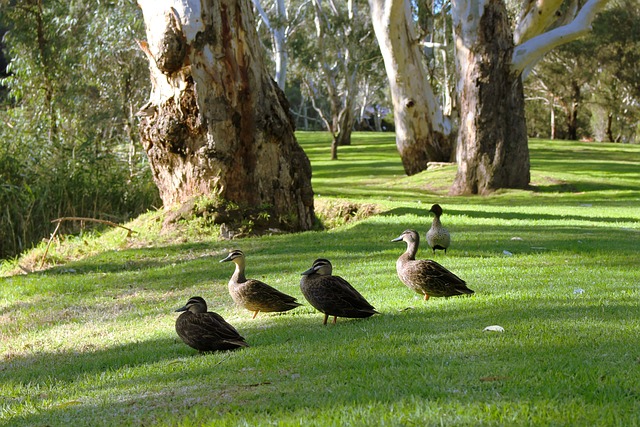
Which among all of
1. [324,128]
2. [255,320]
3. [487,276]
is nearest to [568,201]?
[487,276]

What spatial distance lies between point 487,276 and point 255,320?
2765mm

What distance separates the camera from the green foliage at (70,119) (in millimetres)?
18016

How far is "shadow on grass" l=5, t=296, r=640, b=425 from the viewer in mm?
4969

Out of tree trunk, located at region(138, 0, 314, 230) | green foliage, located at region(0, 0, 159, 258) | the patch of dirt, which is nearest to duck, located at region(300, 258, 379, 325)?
tree trunk, located at region(138, 0, 314, 230)

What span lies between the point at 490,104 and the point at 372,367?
1873 cm

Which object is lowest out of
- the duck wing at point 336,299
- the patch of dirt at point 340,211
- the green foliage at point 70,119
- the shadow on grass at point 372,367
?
the patch of dirt at point 340,211

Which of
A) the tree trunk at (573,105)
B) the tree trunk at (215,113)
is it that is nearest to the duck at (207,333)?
the tree trunk at (215,113)

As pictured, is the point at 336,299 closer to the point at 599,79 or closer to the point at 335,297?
the point at 335,297

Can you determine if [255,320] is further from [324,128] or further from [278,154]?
[324,128]

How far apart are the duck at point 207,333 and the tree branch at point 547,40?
1850cm

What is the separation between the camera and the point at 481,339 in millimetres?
6340

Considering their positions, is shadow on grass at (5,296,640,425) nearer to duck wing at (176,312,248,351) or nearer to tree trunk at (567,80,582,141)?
duck wing at (176,312,248,351)

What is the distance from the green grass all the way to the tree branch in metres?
9.14

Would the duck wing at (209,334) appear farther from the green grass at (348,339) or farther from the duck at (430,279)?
the duck at (430,279)
